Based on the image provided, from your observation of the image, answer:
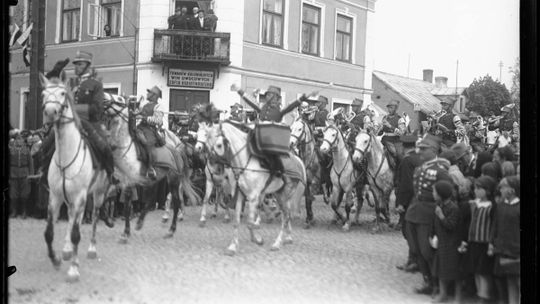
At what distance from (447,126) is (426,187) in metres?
0.67

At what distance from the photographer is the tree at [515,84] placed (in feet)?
15.6

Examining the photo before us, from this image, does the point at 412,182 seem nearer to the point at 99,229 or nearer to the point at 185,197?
the point at 185,197

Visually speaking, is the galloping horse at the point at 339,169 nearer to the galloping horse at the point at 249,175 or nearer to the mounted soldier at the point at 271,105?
the galloping horse at the point at 249,175

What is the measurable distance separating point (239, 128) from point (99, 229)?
1641 millimetres

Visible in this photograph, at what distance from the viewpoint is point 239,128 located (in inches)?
230

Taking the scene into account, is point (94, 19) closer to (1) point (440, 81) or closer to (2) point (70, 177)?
(2) point (70, 177)

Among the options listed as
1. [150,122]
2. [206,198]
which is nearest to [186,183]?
[206,198]

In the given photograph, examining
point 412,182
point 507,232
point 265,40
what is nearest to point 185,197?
point 265,40

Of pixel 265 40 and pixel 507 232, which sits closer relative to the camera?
pixel 507 232

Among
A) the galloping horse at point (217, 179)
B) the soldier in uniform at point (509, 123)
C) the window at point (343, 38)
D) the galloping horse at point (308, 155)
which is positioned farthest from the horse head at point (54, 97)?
the soldier in uniform at point (509, 123)

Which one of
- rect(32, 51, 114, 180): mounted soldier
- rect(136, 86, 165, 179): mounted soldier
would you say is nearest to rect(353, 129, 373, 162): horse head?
rect(136, 86, 165, 179): mounted soldier

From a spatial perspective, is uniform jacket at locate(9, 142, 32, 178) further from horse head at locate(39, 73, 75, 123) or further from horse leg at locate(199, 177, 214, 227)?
horse leg at locate(199, 177, 214, 227)

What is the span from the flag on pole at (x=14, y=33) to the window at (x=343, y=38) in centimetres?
265

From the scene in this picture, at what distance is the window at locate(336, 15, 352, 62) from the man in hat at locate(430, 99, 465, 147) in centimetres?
94
